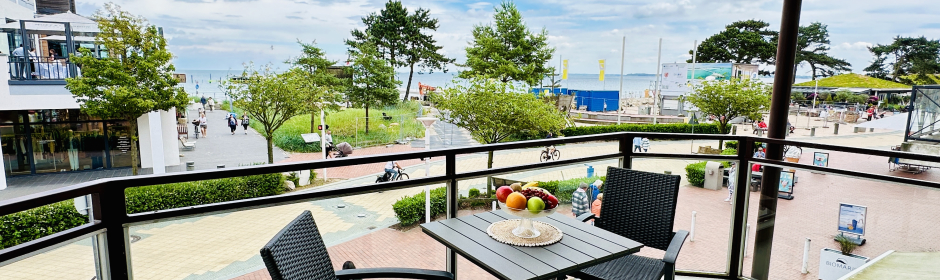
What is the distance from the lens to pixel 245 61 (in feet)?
63.3

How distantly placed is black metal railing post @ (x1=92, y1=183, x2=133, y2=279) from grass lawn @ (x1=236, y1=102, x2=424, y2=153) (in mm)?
20034

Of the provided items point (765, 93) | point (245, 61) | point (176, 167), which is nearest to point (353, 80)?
point (245, 61)

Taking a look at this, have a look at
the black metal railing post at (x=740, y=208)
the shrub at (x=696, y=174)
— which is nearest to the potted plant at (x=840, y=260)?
the black metal railing post at (x=740, y=208)

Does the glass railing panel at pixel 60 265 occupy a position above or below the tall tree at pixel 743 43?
below

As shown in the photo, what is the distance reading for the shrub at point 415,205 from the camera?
2.90 m

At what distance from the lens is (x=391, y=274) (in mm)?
2166

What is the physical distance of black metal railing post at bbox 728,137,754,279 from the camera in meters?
3.45

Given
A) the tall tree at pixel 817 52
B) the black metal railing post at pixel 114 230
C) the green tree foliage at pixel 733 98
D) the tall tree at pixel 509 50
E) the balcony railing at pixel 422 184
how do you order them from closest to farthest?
the balcony railing at pixel 422 184, the black metal railing post at pixel 114 230, the green tree foliage at pixel 733 98, the tall tree at pixel 509 50, the tall tree at pixel 817 52

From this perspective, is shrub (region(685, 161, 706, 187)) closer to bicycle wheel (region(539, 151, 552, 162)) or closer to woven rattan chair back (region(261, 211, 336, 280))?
bicycle wheel (region(539, 151, 552, 162))

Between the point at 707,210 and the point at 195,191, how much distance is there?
10.3 m

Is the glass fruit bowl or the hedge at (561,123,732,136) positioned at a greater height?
the glass fruit bowl

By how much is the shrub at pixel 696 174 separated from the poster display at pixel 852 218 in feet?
2.88

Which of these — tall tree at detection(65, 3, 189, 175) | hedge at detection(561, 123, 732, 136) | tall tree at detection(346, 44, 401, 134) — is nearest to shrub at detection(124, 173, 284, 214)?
tall tree at detection(65, 3, 189, 175)

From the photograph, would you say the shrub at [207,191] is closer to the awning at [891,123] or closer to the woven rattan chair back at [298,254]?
the woven rattan chair back at [298,254]
